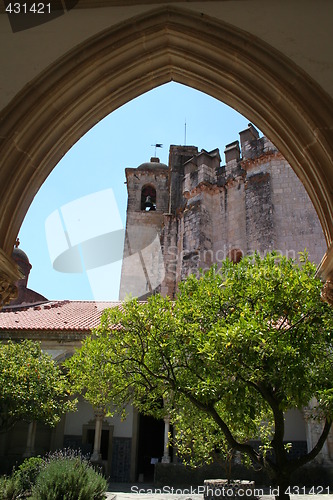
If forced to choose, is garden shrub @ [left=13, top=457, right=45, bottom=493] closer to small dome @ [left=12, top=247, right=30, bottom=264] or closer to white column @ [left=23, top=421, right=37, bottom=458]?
white column @ [left=23, top=421, right=37, bottom=458]

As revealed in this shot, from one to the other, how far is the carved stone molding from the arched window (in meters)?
18.5

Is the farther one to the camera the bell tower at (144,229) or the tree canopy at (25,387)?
the bell tower at (144,229)

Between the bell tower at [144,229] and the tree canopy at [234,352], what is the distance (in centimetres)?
1254

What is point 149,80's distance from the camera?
4.07 m

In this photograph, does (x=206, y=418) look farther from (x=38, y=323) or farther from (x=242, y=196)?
(x=242, y=196)

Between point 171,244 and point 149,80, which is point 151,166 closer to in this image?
point 171,244

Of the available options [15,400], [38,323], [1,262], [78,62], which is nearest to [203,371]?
[1,262]

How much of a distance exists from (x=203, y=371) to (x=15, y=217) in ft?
10.7

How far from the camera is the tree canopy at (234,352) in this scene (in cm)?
509

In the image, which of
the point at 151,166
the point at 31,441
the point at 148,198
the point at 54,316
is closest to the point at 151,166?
the point at 151,166

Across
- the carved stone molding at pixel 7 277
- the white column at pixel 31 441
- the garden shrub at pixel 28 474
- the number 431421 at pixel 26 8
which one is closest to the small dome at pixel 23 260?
the white column at pixel 31 441

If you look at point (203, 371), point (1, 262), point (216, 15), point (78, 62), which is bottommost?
point (203, 371)

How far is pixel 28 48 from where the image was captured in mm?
3736

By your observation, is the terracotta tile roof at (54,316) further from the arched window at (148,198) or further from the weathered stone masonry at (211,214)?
the arched window at (148,198)
